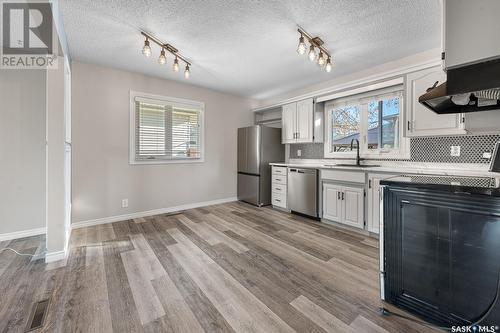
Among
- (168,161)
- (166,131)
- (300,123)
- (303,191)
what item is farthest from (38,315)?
(300,123)

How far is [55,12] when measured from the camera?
6.23 feet

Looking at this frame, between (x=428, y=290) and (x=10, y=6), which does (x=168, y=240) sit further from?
(x=10, y=6)

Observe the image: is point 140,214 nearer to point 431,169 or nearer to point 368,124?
point 368,124

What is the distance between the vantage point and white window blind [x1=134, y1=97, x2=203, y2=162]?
3629 mm

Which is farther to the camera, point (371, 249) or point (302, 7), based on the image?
point (371, 249)

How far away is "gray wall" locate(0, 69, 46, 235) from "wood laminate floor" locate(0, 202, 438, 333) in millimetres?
354

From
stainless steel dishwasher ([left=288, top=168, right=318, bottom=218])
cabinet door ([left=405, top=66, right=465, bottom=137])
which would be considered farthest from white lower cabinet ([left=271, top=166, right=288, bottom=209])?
cabinet door ([left=405, top=66, right=465, bottom=137])

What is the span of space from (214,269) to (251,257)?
16.8 inches

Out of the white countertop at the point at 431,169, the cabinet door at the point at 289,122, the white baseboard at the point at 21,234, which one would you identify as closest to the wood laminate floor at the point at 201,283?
the white baseboard at the point at 21,234

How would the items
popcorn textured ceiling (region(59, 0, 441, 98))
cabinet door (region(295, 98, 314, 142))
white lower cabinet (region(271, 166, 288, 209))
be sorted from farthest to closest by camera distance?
white lower cabinet (region(271, 166, 288, 209)), cabinet door (region(295, 98, 314, 142)), popcorn textured ceiling (region(59, 0, 441, 98))

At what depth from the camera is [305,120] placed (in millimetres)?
3980

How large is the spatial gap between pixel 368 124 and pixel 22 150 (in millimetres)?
5034

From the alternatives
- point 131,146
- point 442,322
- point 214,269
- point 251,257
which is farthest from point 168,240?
point 442,322

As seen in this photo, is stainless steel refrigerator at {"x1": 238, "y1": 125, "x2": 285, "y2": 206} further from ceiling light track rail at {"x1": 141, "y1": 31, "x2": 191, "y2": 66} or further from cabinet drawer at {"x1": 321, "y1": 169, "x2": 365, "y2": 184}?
ceiling light track rail at {"x1": 141, "y1": 31, "x2": 191, "y2": 66}
